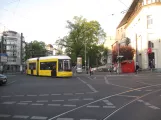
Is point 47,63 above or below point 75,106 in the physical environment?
above

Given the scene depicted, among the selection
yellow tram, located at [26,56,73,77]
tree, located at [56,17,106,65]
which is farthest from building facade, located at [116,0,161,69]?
tree, located at [56,17,106,65]

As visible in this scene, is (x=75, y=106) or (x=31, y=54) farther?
(x=31, y=54)

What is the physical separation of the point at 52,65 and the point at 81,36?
4093cm

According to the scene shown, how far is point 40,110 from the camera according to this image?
12891 millimetres

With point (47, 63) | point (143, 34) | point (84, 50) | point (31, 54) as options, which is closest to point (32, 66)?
point (47, 63)

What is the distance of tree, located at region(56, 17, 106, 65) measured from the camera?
8094 cm

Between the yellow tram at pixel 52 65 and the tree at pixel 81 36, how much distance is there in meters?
33.4

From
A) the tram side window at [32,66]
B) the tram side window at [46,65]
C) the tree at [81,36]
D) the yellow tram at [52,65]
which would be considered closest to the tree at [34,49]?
the tree at [81,36]

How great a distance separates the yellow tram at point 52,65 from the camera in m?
40.4

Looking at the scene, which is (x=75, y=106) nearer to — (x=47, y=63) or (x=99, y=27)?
(x=47, y=63)

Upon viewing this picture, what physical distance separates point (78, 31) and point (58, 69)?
42089 millimetres

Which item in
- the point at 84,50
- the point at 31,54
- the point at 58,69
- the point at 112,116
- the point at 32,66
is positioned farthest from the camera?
the point at 31,54

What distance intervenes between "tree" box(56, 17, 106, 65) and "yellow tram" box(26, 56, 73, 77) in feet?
109

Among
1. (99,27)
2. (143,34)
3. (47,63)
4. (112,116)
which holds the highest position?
(99,27)
